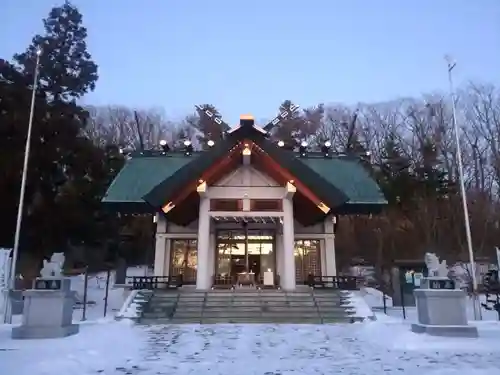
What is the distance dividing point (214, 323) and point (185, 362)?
5.27 meters

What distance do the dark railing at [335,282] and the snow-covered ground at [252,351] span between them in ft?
13.5

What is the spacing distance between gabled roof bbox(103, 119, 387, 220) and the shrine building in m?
0.04

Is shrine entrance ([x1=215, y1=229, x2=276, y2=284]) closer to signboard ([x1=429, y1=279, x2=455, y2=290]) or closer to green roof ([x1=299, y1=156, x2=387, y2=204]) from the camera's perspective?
green roof ([x1=299, y1=156, x2=387, y2=204])

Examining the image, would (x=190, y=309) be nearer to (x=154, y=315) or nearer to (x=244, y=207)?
(x=154, y=315)

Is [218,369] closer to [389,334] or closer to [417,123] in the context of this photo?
[389,334]

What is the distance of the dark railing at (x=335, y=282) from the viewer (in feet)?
50.6

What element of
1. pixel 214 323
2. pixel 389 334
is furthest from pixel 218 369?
pixel 214 323

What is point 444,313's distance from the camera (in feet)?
31.4

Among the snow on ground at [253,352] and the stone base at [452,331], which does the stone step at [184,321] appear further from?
the stone base at [452,331]

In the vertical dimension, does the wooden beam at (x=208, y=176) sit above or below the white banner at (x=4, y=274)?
above

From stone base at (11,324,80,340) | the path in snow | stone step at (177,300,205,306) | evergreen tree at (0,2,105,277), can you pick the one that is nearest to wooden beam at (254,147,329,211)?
stone step at (177,300,205,306)

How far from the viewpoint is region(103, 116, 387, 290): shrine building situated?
1574 cm

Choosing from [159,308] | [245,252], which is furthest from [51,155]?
[159,308]

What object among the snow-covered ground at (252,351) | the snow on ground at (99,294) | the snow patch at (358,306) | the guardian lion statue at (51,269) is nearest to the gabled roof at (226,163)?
the snow patch at (358,306)
